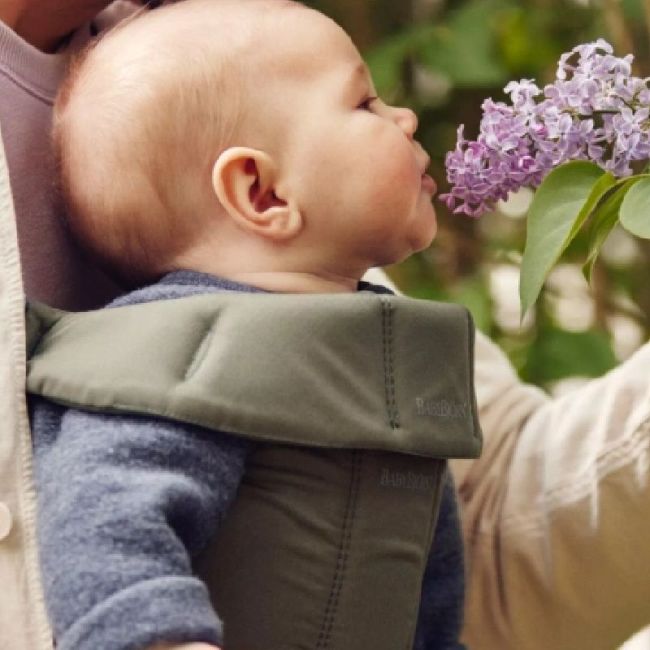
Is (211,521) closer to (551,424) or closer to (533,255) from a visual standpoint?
(533,255)

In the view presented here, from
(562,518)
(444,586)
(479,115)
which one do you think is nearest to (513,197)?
(479,115)

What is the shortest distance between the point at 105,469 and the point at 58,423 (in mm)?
97

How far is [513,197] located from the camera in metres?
2.07

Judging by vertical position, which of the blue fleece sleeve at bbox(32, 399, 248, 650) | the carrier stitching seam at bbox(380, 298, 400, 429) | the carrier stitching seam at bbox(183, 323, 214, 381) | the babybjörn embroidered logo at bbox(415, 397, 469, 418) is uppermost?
the carrier stitching seam at bbox(183, 323, 214, 381)

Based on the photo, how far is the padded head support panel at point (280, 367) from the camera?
0.78 meters

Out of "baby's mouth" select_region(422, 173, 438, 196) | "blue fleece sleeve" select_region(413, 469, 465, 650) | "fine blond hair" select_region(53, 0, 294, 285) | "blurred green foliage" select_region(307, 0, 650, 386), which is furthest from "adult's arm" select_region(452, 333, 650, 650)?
"blurred green foliage" select_region(307, 0, 650, 386)

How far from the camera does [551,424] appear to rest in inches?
42.9

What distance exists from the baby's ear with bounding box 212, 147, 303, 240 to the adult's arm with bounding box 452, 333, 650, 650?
310 millimetres

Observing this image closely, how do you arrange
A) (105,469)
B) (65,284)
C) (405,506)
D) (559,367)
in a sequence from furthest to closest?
(559,367), (65,284), (405,506), (105,469)

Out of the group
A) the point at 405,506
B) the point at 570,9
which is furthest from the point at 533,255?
the point at 570,9

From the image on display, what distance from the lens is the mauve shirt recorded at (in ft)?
3.16

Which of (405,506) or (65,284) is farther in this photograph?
(65,284)

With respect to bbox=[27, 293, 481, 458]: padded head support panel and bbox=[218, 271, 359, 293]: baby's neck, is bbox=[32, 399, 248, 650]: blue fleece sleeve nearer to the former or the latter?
bbox=[27, 293, 481, 458]: padded head support panel

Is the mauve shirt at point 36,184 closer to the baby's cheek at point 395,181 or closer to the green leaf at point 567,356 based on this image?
the baby's cheek at point 395,181
